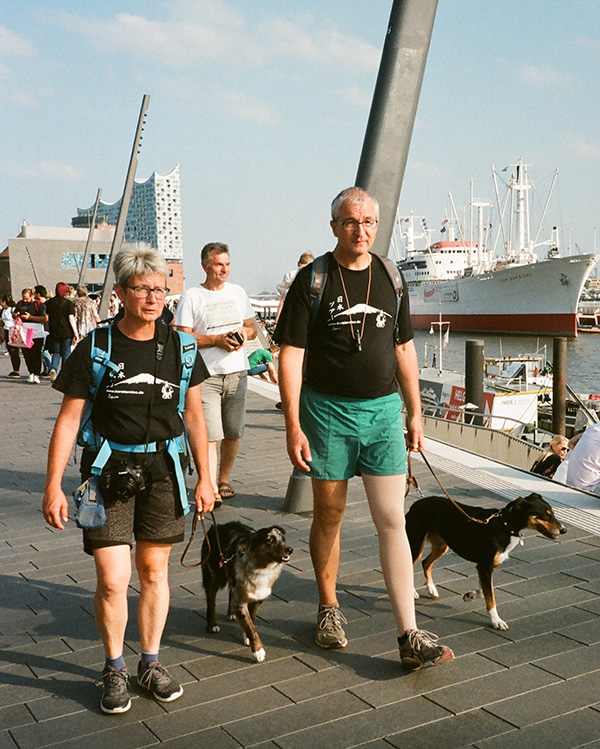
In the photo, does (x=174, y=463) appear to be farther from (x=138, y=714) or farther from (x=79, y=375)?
(x=138, y=714)

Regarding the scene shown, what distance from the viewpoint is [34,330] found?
16984mm

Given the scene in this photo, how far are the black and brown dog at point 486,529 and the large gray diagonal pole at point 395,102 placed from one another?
2456 millimetres

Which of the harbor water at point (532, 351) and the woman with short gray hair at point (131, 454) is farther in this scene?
the harbor water at point (532, 351)

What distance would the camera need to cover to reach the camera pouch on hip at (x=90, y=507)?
306 cm

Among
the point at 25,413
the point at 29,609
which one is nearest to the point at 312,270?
the point at 29,609

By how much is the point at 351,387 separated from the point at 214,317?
2654mm

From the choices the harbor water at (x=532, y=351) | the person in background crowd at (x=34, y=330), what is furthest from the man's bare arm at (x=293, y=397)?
the harbor water at (x=532, y=351)

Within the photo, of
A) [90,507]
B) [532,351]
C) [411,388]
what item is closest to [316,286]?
[411,388]

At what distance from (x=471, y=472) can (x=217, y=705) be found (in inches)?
163

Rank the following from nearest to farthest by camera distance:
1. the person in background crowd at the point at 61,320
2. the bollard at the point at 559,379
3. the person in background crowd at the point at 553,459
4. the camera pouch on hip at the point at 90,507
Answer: the camera pouch on hip at the point at 90,507, the person in background crowd at the point at 553,459, the person in background crowd at the point at 61,320, the bollard at the point at 559,379

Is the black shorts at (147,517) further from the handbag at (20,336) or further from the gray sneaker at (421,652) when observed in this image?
the handbag at (20,336)

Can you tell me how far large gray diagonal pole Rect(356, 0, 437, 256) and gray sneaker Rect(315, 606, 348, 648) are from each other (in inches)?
118

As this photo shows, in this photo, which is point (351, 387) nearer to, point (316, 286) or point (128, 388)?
point (316, 286)

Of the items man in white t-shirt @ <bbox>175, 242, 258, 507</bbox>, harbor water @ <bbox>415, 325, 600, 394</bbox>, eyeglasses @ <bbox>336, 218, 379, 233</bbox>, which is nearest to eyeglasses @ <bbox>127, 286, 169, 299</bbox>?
eyeglasses @ <bbox>336, 218, 379, 233</bbox>
